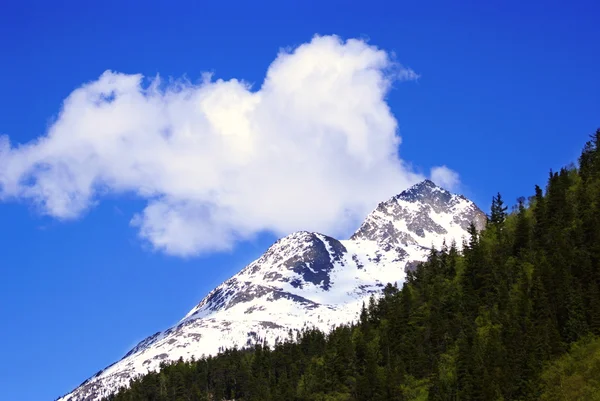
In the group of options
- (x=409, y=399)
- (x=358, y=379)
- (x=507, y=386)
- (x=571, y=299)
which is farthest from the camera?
(x=358, y=379)

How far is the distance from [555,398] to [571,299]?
27.1 meters

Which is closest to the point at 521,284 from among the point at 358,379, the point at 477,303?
the point at 477,303

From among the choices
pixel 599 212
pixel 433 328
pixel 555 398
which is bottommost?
pixel 555 398

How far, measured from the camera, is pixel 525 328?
164 m

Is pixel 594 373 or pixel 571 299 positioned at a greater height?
pixel 571 299

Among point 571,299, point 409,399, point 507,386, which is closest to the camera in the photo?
point 507,386

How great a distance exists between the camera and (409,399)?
178 m

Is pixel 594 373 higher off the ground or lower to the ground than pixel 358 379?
lower

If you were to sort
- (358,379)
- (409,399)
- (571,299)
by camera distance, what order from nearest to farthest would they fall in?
(571,299)
(409,399)
(358,379)

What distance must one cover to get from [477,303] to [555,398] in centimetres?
5494

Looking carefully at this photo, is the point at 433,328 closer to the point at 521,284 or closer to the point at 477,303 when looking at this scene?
the point at 477,303

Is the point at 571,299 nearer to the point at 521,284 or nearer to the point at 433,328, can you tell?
the point at 521,284

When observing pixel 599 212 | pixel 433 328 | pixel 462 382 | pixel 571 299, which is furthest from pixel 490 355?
pixel 599 212

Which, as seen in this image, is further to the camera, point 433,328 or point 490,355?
point 433,328
